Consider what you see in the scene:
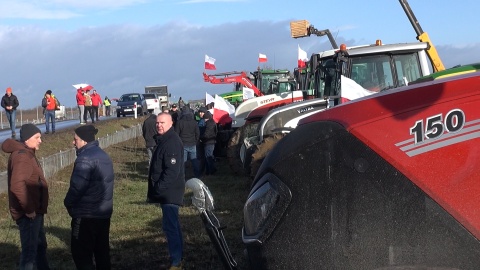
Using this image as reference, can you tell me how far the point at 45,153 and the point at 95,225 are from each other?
14.6 metres

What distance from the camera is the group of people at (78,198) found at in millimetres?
8164

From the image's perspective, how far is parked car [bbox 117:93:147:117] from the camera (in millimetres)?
51656

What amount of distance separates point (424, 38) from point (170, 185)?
310 inches

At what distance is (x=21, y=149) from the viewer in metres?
8.46

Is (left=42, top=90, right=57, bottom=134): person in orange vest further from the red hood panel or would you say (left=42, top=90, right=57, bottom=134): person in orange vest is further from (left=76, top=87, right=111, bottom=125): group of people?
the red hood panel

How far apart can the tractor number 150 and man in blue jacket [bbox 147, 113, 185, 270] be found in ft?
17.3

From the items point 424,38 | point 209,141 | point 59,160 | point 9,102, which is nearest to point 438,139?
point 424,38

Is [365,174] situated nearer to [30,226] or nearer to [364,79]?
[30,226]

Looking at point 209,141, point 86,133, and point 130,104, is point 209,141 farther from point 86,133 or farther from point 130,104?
point 130,104

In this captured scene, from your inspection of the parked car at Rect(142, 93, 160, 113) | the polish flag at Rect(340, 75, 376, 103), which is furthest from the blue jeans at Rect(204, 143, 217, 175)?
the parked car at Rect(142, 93, 160, 113)

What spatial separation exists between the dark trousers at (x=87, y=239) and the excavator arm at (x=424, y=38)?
768cm

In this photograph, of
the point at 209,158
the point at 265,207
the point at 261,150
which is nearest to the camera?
the point at 265,207

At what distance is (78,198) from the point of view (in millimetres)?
8125

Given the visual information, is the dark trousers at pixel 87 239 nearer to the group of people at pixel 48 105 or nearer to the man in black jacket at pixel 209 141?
the man in black jacket at pixel 209 141
